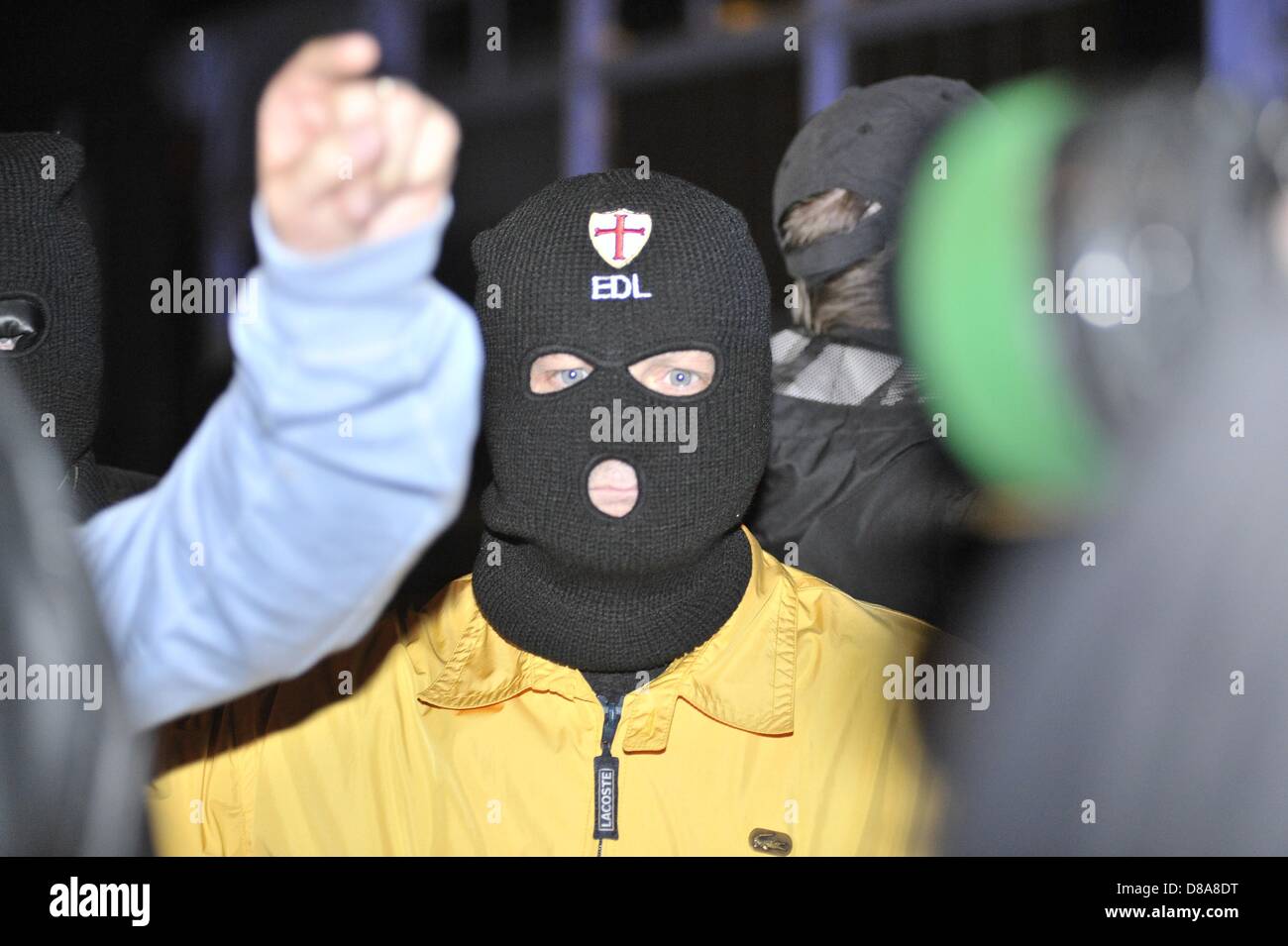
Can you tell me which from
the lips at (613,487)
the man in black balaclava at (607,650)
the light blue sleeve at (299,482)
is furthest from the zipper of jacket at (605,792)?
the light blue sleeve at (299,482)

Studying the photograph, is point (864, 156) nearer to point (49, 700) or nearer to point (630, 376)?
point (630, 376)

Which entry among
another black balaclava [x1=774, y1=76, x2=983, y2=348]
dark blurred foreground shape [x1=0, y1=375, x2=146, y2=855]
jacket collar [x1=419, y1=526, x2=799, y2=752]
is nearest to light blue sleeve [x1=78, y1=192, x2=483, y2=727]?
dark blurred foreground shape [x1=0, y1=375, x2=146, y2=855]

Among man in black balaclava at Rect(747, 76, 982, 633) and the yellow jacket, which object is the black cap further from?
the yellow jacket

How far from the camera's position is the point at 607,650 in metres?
1.54

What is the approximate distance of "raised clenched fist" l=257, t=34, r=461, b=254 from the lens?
2.89 feet

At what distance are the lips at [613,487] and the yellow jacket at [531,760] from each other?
0.65 ft

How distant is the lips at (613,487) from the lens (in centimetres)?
156

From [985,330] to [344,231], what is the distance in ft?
1.52

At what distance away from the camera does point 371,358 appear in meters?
1.00

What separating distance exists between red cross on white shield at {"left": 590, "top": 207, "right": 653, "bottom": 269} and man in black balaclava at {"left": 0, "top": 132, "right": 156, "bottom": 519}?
0.64 metres

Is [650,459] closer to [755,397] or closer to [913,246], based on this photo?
[755,397]

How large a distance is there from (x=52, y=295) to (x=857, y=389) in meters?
1.17

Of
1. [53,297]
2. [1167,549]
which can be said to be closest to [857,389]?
[53,297]

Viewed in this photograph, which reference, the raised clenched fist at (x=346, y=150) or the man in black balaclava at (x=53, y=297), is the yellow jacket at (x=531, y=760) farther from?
the raised clenched fist at (x=346, y=150)
